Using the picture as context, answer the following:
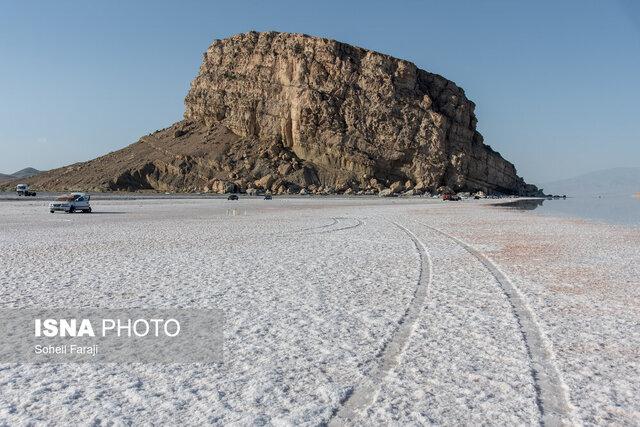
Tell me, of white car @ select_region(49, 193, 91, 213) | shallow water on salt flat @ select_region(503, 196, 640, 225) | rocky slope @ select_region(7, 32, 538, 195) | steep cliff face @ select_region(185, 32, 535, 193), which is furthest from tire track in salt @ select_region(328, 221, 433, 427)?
steep cliff face @ select_region(185, 32, 535, 193)

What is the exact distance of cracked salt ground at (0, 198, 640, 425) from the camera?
15.6ft

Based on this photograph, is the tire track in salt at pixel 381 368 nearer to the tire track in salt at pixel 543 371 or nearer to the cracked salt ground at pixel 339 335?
the cracked salt ground at pixel 339 335

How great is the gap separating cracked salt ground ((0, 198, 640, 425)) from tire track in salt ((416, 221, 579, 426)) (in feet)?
0.26

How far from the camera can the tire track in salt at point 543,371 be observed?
15.3ft

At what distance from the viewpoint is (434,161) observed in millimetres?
118188

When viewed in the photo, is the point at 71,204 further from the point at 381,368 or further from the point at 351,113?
the point at 351,113

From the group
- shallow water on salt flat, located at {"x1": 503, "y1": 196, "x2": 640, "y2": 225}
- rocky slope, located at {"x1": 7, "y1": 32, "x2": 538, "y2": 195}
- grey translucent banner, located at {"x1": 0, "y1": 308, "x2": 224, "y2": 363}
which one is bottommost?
shallow water on salt flat, located at {"x1": 503, "y1": 196, "x2": 640, "y2": 225}

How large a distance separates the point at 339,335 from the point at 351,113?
114 meters

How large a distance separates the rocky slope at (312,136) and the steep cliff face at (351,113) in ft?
0.74

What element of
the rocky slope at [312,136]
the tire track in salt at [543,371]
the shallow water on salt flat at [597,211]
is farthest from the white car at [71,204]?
the rocky slope at [312,136]

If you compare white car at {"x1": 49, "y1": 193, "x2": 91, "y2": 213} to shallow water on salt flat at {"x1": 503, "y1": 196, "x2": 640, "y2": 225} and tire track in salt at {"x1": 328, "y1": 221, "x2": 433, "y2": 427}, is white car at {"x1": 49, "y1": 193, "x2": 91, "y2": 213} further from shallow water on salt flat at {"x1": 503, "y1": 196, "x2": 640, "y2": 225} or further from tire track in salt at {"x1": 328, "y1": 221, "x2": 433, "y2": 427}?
shallow water on salt flat at {"x1": 503, "y1": 196, "x2": 640, "y2": 225}

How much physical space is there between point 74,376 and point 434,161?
116578 millimetres

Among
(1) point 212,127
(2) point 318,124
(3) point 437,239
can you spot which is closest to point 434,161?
(2) point 318,124

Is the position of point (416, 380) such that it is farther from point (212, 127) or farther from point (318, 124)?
point (212, 127)
